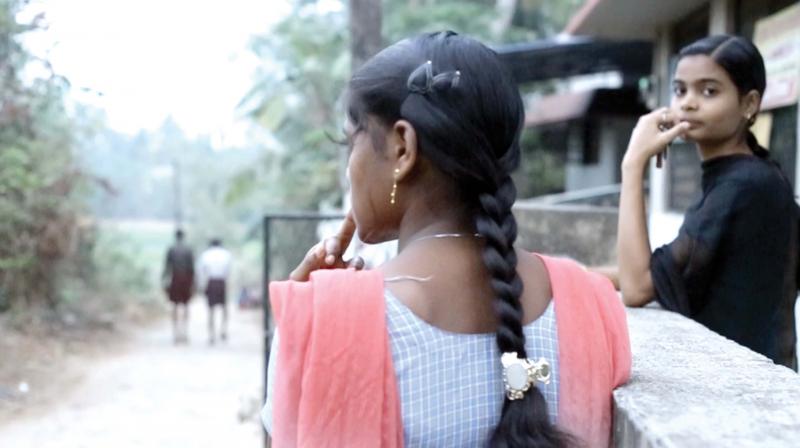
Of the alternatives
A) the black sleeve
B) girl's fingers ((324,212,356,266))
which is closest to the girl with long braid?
girl's fingers ((324,212,356,266))

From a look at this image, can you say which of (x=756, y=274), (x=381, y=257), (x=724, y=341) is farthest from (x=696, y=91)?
(x=381, y=257)

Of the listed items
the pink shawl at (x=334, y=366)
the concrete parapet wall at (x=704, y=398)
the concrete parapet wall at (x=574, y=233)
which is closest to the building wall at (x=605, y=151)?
the concrete parapet wall at (x=574, y=233)

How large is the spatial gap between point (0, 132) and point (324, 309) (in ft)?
30.5

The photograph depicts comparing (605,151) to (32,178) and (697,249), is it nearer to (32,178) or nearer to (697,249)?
(32,178)

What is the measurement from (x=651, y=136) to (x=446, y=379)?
3.99 ft

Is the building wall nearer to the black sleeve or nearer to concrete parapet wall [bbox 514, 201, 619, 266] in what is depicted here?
concrete parapet wall [bbox 514, 201, 619, 266]

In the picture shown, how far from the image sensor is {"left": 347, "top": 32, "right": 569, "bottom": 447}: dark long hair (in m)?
1.21

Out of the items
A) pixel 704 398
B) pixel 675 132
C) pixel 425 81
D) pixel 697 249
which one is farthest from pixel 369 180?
pixel 675 132

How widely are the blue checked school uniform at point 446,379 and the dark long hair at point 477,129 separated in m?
0.03

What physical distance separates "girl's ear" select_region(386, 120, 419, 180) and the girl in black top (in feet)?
3.29

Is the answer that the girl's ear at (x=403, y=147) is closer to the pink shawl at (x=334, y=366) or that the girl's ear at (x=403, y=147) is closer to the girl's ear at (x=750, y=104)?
the pink shawl at (x=334, y=366)

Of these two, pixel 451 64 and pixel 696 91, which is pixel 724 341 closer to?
pixel 696 91

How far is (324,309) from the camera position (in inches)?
45.5

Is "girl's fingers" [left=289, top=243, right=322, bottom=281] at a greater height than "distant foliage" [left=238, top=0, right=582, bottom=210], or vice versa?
"distant foliage" [left=238, top=0, right=582, bottom=210]
